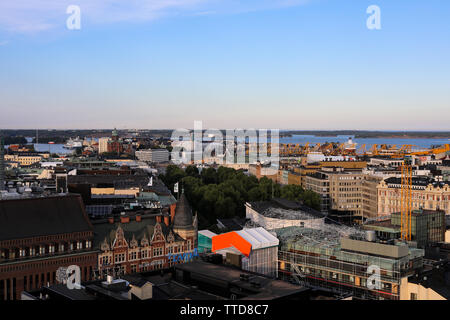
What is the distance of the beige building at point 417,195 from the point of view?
10250 cm

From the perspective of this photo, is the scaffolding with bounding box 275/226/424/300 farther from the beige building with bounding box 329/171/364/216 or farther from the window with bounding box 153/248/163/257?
the beige building with bounding box 329/171/364/216

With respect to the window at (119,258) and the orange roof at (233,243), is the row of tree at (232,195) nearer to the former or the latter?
the window at (119,258)

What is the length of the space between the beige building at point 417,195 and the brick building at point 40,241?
64.0 metres

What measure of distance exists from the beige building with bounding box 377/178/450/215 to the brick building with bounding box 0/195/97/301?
6404 centimetres

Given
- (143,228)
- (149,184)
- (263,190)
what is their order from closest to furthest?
1. (143,228)
2. (149,184)
3. (263,190)

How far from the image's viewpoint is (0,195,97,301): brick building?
5106 centimetres

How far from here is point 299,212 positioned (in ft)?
277

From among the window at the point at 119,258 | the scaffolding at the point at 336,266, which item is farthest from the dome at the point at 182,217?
the scaffolding at the point at 336,266

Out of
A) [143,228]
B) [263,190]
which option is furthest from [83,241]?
[263,190]

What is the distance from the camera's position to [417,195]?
347 ft

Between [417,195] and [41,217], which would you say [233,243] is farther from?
[417,195]

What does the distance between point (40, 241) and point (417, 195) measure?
74.8 m
